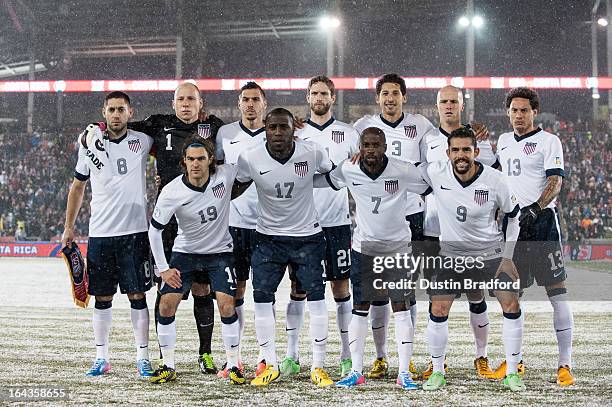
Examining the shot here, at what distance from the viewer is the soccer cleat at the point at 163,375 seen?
556 cm

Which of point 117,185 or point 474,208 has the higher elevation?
point 117,185

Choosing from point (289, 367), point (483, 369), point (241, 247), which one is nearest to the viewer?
point (483, 369)

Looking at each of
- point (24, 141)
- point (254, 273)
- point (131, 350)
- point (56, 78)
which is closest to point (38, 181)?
point (24, 141)

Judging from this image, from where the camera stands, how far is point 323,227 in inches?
244

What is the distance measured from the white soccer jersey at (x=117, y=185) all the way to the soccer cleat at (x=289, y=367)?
5.26 ft

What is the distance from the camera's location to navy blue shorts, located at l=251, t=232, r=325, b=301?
564 centimetres

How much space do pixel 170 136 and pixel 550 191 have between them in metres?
3.14

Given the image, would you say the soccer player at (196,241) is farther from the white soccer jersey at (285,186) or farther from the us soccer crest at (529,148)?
the us soccer crest at (529,148)

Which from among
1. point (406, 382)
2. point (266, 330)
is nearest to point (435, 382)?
point (406, 382)

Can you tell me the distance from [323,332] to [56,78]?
30.5 m

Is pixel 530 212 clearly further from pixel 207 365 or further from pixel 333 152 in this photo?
pixel 207 365

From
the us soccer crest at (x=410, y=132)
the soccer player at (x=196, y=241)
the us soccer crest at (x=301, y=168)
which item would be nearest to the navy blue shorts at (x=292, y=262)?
the soccer player at (x=196, y=241)

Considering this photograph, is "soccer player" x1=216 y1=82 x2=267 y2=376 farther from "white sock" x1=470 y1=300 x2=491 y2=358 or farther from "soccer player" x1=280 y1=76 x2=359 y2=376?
"white sock" x1=470 y1=300 x2=491 y2=358

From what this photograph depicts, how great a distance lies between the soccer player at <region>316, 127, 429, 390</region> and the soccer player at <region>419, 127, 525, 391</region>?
22cm
